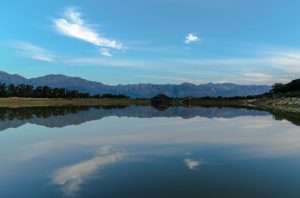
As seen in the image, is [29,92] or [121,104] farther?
[29,92]

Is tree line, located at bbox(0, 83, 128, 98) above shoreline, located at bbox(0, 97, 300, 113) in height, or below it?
above

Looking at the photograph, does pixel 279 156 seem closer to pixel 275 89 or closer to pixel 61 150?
pixel 61 150

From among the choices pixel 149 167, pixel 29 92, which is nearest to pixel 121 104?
pixel 29 92

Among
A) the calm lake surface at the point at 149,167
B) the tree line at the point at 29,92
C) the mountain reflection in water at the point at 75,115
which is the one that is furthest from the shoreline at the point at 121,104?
the calm lake surface at the point at 149,167

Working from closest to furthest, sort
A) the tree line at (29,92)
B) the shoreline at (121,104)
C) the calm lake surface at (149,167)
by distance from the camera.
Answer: the calm lake surface at (149,167) → the shoreline at (121,104) → the tree line at (29,92)

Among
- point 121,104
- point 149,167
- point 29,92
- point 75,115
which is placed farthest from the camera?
point 29,92

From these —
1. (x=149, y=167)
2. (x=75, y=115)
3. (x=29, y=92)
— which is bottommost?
(x=75, y=115)

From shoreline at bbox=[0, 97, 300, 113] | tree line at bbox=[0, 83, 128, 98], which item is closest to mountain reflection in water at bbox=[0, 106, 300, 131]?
shoreline at bbox=[0, 97, 300, 113]

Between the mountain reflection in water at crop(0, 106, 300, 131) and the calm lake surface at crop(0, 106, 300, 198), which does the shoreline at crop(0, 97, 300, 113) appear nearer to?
the mountain reflection in water at crop(0, 106, 300, 131)

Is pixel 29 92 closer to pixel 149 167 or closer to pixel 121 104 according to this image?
pixel 121 104

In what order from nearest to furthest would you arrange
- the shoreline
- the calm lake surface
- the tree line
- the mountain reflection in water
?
the calm lake surface
the mountain reflection in water
the shoreline
the tree line

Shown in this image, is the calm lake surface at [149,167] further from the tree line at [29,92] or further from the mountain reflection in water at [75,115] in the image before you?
the tree line at [29,92]

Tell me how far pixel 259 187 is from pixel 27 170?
9.01 meters

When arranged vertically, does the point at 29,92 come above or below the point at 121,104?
above
